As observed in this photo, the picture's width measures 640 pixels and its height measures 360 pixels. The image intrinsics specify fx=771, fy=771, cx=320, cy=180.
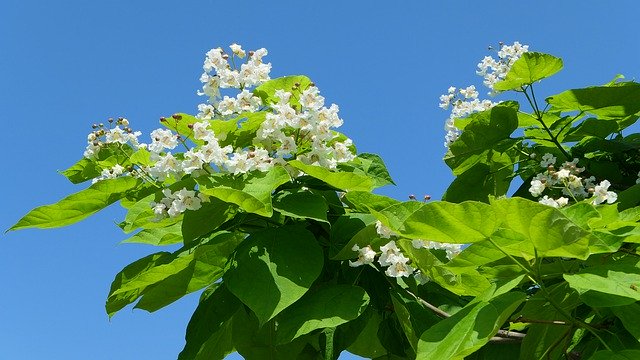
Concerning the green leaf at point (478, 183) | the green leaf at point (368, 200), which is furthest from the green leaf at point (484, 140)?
the green leaf at point (368, 200)

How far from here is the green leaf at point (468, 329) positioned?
60.1 inches

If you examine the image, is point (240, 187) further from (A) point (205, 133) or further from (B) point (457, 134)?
(B) point (457, 134)

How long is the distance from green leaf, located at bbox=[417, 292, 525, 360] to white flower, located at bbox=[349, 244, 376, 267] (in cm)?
35

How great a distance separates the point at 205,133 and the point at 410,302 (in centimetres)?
70

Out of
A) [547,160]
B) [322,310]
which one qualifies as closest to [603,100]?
[547,160]

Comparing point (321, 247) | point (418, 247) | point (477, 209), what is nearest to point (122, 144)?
point (321, 247)

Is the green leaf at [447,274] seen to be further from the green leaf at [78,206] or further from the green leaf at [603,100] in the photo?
the green leaf at [603,100]

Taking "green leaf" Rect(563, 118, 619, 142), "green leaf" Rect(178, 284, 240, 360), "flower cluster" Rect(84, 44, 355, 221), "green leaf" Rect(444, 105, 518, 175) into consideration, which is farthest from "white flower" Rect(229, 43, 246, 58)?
"green leaf" Rect(563, 118, 619, 142)

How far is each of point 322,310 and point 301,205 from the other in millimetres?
264

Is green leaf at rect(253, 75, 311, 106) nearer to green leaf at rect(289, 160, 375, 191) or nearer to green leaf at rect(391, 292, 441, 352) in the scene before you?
green leaf at rect(289, 160, 375, 191)

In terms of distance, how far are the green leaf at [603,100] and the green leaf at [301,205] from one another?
1041 mm

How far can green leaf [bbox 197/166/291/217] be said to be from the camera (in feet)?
5.85

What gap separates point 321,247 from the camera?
78.9 inches

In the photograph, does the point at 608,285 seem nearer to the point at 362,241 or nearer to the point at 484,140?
the point at 362,241
